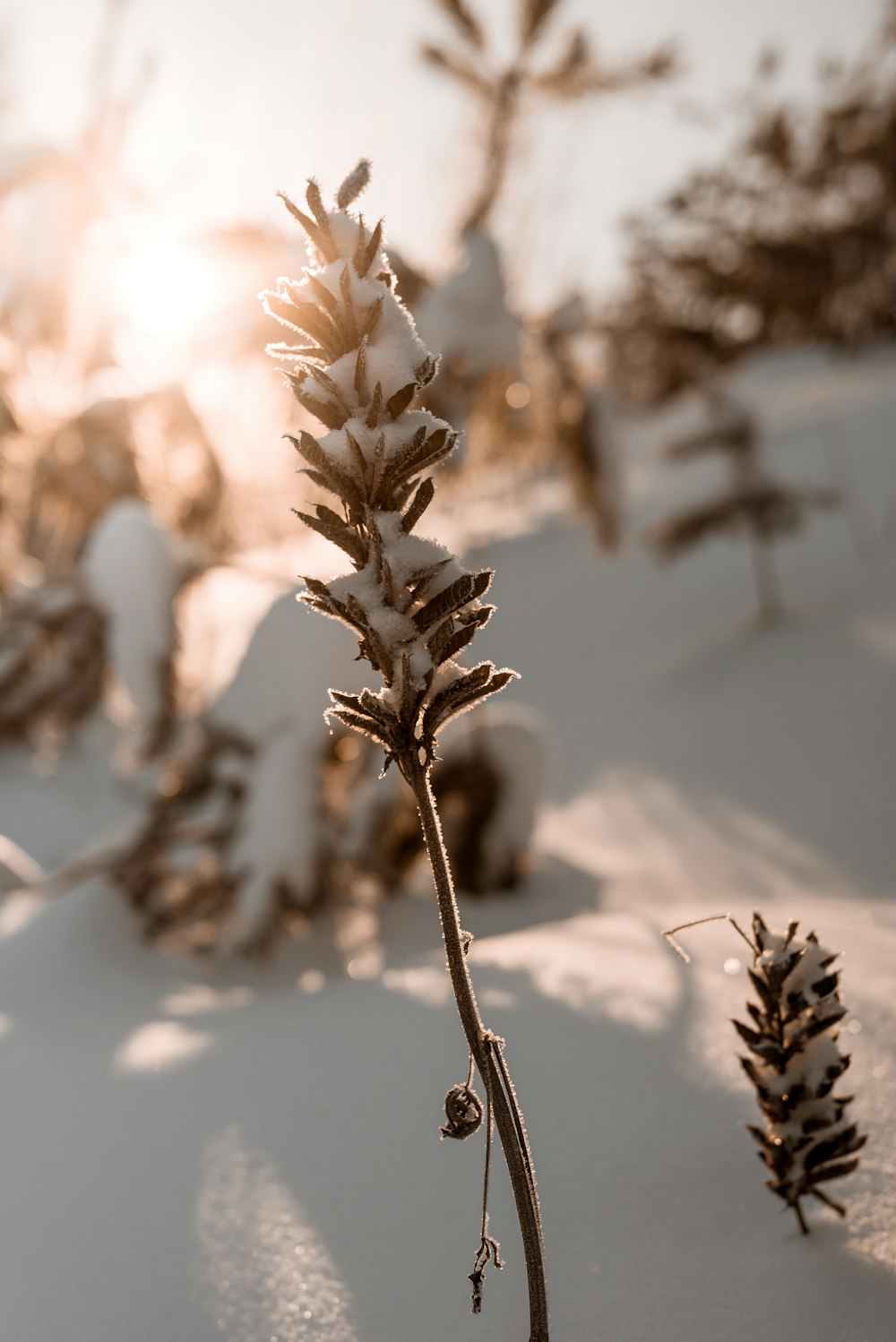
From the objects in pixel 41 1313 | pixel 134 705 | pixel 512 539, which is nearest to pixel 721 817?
pixel 134 705

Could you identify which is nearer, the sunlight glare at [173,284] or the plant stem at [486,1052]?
the plant stem at [486,1052]

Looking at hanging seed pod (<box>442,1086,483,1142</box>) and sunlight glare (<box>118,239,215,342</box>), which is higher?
sunlight glare (<box>118,239,215,342</box>)

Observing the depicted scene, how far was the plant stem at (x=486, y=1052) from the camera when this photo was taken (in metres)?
1.12

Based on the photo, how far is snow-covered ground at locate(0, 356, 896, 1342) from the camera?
1545mm

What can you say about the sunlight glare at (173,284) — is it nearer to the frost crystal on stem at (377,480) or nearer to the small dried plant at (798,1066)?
the frost crystal on stem at (377,480)

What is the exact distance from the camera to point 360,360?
109cm

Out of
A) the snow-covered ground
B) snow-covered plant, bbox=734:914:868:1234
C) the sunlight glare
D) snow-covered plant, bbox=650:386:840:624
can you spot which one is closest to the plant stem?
the snow-covered ground

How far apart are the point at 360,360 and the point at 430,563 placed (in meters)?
0.21

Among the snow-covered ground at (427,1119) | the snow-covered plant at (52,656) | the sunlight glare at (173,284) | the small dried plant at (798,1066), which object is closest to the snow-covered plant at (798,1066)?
the small dried plant at (798,1066)

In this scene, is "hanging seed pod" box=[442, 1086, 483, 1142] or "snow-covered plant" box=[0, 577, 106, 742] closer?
"hanging seed pod" box=[442, 1086, 483, 1142]

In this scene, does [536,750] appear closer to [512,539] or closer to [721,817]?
[721,817]

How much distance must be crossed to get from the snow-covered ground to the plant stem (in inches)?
15.1

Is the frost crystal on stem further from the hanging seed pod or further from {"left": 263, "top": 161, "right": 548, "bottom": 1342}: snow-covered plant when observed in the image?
the hanging seed pod

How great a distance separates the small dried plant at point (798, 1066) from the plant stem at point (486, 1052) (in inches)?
18.7
